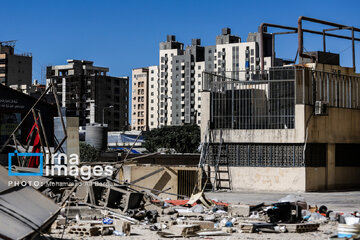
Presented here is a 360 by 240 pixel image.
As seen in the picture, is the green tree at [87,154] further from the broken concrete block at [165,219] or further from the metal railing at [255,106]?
the broken concrete block at [165,219]

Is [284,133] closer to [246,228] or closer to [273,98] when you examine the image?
[273,98]

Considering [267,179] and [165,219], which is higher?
[267,179]

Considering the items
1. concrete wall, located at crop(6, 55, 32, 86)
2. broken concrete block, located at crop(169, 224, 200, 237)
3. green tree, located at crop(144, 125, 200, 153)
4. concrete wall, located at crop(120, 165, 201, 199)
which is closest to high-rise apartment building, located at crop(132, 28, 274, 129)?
concrete wall, located at crop(6, 55, 32, 86)

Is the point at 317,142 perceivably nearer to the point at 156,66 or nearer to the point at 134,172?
the point at 134,172

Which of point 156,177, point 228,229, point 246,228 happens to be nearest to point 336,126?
point 156,177

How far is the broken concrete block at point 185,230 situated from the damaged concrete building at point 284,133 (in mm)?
17333

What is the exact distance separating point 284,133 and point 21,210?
2383 centimetres

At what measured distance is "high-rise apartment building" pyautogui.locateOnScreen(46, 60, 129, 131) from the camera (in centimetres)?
16400

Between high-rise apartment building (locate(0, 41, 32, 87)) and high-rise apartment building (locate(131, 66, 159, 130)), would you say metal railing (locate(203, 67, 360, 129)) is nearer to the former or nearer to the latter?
high-rise apartment building (locate(0, 41, 32, 87))

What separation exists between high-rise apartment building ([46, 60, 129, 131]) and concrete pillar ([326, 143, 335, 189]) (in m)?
127

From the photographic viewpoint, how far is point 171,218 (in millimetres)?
18594

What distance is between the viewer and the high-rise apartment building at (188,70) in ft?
576

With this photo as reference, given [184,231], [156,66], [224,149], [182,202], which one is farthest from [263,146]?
[156,66]

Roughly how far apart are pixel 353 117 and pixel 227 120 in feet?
24.1
